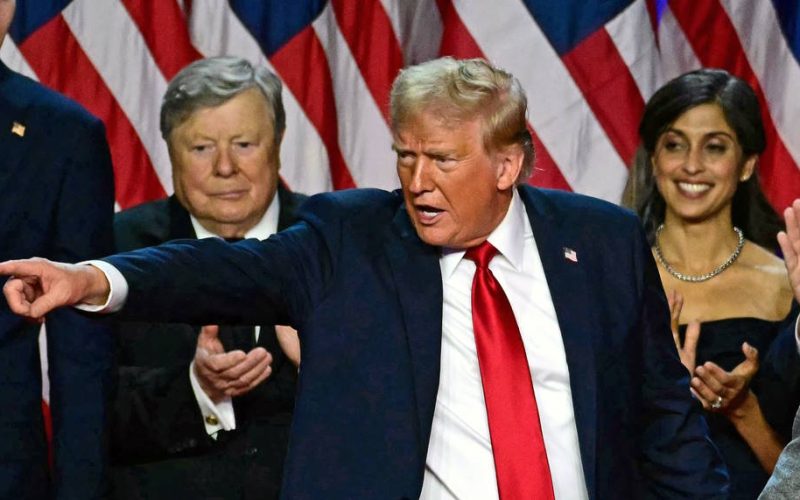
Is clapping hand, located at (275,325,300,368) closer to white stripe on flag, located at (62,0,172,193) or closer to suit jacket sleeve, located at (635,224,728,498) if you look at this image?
suit jacket sleeve, located at (635,224,728,498)

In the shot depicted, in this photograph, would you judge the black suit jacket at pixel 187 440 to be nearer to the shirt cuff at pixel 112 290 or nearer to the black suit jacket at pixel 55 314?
the black suit jacket at pixel 55 314

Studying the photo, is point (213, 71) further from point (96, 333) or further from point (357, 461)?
point (357, 461)

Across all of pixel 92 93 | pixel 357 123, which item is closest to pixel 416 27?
pixel 357 123

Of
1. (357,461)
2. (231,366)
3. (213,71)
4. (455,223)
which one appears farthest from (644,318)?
(213,71)

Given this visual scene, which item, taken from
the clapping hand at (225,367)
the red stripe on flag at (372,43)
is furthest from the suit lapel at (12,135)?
the red stripe on flag at (372,43)

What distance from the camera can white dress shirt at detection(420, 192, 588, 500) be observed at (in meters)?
2.68

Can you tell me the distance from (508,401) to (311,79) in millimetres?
1867

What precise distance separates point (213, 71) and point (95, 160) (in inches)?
25.5

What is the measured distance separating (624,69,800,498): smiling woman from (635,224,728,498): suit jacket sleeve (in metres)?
0.68

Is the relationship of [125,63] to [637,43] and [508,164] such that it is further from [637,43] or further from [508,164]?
[508,164]

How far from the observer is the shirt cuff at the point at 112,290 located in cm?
233

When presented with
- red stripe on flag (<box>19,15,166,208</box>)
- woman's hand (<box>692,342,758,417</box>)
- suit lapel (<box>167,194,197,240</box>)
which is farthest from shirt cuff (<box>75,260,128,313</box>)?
red stripe on flag (<box>19,15,166,208</box>)

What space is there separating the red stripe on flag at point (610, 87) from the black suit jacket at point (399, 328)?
151 centimetres

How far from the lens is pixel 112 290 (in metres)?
2.33
